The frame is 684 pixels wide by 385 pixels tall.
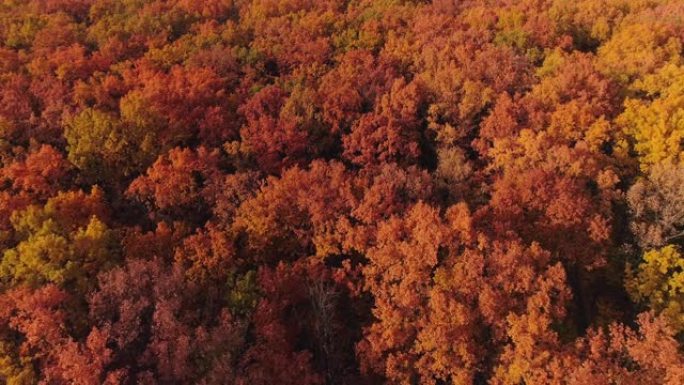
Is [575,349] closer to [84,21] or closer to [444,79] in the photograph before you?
[444,79]

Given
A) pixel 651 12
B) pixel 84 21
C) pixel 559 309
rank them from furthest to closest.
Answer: pixel 84 21, pixel 651 12, pixel 559 309

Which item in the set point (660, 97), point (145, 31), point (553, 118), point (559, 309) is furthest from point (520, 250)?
point (145, 31)

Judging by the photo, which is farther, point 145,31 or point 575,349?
point 145,31

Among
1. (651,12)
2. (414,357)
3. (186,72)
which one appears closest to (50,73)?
(186,72)

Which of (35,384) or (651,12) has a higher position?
(651,12)

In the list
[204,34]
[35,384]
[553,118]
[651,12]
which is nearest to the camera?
[35,384]

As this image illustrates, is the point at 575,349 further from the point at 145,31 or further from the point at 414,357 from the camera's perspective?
the point at 145,31
